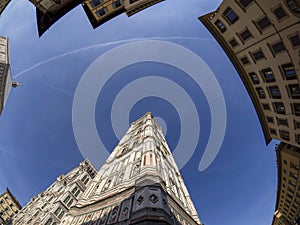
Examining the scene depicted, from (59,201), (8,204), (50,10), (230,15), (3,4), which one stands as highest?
(3,4)

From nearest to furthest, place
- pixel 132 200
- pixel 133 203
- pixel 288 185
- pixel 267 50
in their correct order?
pixel 133 203 < pixel 132 200 < pixel 267 50 < pixel 288 185

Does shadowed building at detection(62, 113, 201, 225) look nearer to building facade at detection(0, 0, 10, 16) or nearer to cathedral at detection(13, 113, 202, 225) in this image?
cathedral at detection(13, 113, 202, 225)

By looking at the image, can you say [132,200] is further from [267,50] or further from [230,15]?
[230,15]

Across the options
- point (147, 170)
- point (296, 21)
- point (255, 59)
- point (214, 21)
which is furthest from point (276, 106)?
point (147, 170)

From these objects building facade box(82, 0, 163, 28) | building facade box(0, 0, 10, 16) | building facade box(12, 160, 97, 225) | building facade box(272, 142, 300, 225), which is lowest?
building facade box(272, 142, 300, 225)

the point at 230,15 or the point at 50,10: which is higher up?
the point at 50,10

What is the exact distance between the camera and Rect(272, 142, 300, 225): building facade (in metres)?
35.1

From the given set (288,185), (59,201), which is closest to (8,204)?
(59,201)

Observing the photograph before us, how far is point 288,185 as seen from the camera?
132 ft

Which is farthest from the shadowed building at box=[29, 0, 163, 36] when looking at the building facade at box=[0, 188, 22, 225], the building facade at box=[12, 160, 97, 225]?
the building facade at box=[0, 188, 22, 225]

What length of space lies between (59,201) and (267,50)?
55.7 meters

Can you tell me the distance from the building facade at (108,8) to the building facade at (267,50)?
323 inches

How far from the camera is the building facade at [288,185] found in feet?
115

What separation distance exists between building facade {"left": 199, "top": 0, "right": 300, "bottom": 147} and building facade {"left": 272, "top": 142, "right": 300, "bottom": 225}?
1408cm
